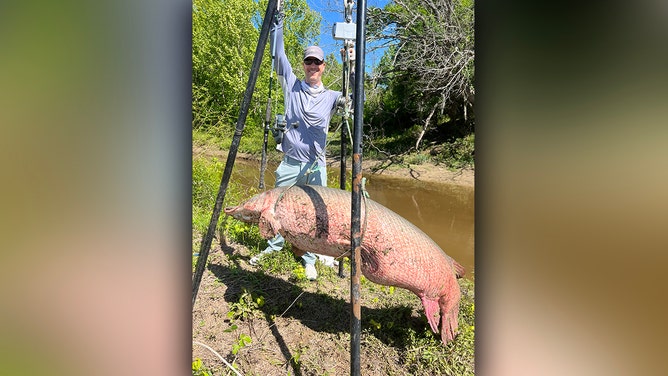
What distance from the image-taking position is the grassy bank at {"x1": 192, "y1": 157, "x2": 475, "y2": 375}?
215cm

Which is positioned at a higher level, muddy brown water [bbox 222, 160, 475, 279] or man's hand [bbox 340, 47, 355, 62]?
man's hand [bbox 340, 47, 355, 62]

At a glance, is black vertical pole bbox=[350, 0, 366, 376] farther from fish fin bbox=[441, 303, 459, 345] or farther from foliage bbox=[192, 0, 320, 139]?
foliage bbox=[192, 0, 320, 139]

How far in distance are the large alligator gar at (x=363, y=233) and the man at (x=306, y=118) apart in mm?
916

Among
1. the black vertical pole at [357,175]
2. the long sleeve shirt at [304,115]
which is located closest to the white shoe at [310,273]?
the long sleeve shirt at [304,115]

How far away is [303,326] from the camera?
99.6 inches

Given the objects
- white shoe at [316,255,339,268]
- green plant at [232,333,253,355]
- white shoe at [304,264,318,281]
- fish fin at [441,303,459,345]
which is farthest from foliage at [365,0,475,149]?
green plant at [232,333,253,355]

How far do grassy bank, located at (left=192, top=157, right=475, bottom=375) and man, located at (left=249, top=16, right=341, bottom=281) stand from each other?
545mm

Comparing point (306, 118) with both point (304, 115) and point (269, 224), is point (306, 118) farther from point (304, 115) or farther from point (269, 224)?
point (269, 224)

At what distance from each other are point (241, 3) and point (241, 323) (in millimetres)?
12713

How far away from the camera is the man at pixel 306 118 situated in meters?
2.80

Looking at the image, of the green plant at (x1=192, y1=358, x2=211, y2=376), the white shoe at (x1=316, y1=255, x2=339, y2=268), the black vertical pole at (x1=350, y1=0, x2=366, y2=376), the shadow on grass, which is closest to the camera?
the black vertical pole at (x1=350, y1=0, x2=366, y2=376)
